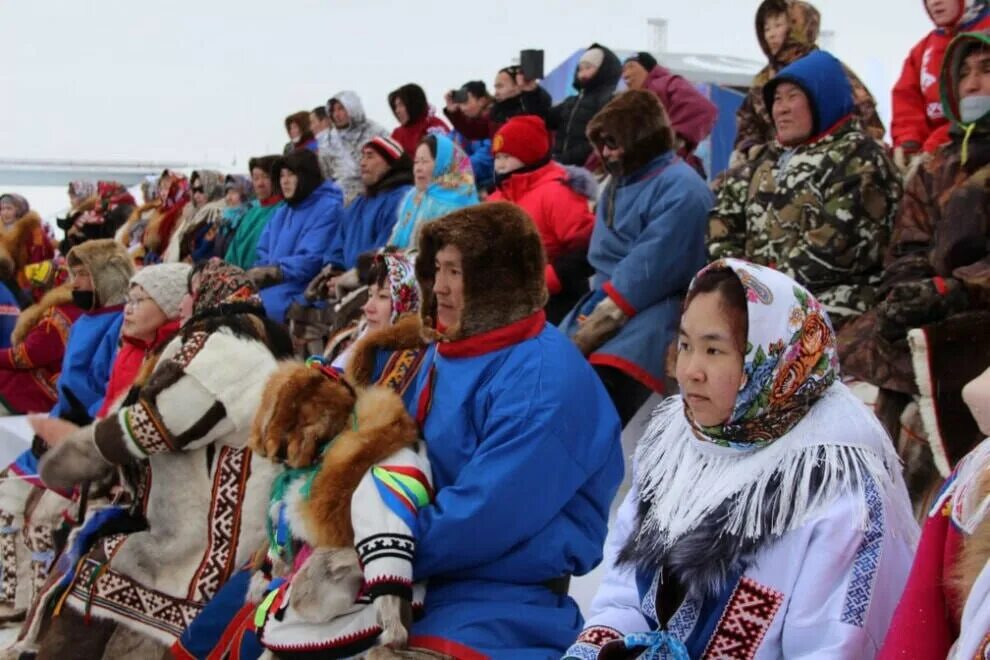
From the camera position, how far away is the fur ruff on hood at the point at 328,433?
2643 mm

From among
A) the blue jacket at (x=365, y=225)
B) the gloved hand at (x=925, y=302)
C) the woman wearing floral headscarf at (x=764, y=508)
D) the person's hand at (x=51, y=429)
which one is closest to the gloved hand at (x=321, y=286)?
the blue jacket at (x=365, y=225)

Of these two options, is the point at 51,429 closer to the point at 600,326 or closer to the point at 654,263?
the point at 600,326

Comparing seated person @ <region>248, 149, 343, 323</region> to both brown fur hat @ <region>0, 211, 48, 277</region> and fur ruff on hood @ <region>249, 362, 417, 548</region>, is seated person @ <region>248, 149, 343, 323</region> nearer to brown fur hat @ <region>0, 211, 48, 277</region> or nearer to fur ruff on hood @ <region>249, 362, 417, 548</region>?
brown fur hat @ <region>0, 211, 48, 277</region>

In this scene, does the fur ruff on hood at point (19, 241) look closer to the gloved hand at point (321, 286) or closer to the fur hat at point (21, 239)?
the fur hat at point (21, 239)

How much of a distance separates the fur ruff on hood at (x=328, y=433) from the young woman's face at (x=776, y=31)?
2975 mm

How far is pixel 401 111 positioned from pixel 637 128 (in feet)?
13.3

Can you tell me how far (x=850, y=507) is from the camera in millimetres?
1899

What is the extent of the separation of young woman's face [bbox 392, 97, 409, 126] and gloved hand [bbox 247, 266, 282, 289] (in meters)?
2.32

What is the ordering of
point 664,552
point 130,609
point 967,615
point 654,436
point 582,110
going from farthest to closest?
point 582,110
point 130,609
point 654,436
point 664,552
point 967,615

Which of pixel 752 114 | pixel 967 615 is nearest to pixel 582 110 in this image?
pixel 752 114

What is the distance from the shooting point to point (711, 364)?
6.70 ft

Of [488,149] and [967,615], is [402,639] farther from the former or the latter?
[488,149]

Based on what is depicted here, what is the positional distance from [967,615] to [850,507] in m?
0.42

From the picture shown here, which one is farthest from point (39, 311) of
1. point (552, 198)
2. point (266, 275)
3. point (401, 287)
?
point (401, 287)
